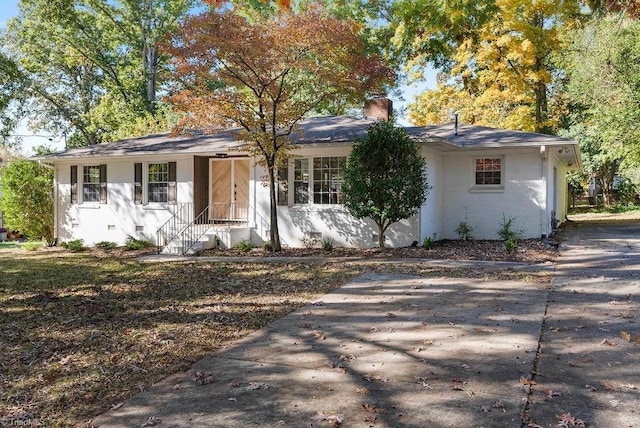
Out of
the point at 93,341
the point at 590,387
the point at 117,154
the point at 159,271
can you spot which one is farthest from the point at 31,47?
the point at 590,387

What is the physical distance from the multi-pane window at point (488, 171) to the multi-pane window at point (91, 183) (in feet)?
39.4

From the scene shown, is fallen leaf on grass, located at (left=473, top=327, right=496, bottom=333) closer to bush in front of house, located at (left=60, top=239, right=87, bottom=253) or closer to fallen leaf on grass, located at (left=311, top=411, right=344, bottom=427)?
fallen leaf on grass, located at (left=311, top=411, right=344, bottom=427)

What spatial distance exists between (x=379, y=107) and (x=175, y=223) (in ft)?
23.2

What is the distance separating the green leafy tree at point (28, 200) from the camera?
54.7 ft

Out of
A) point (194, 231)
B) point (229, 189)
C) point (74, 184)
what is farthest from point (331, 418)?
point (74, 184)

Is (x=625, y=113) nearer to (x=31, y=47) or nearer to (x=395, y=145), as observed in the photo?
(x=395, y=145)

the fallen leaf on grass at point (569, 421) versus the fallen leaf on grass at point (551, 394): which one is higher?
the fallen leaf on grass at point (551, 394)

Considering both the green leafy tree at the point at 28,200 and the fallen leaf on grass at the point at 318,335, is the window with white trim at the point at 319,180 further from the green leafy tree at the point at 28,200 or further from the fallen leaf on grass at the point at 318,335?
the green leafy tree at the point at 28,200

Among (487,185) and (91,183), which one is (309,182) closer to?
(487,185)

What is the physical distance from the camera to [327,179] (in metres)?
13.4

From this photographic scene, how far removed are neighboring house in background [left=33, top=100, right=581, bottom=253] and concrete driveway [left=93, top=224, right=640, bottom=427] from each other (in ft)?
21.6

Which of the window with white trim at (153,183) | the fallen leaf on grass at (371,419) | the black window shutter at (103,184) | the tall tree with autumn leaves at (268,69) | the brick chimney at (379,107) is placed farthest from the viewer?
the black window shutter at (103,184)

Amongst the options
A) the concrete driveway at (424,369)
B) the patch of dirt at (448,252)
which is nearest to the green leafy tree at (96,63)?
the patch of dirt at (448,252)

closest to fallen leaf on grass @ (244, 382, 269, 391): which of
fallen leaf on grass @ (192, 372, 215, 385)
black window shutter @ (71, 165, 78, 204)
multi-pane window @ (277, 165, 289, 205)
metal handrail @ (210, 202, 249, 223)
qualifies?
fallen leaf on grass @ (192, 372, 215, 385)
